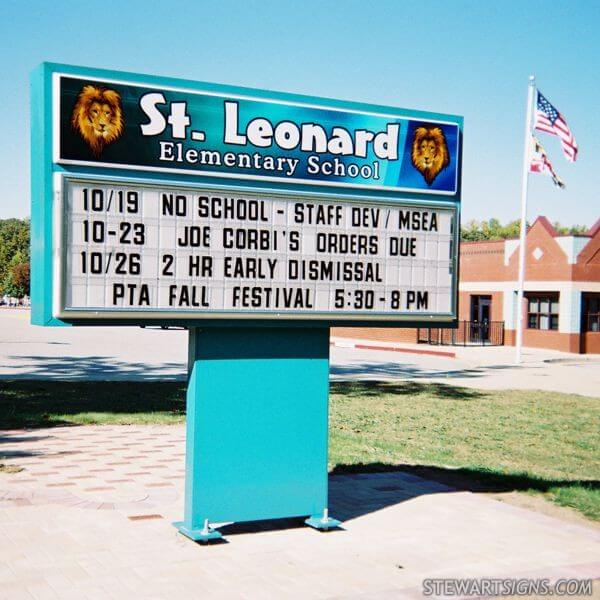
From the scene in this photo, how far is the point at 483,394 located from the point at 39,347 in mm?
20025

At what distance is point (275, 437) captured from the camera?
8734 mm

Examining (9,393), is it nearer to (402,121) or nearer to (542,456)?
(542,456)

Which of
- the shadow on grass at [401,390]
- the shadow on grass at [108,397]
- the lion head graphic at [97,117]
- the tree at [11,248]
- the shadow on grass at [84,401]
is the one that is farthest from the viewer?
the tree at [11,248]

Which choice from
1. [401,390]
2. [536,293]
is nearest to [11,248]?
[536,293]

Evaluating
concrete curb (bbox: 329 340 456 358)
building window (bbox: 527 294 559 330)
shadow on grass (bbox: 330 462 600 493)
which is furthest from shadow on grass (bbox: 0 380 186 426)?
building window (bbox: 527 294 559 330)

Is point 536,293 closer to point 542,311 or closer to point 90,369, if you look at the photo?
point 542,311

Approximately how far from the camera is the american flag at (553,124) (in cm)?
3102

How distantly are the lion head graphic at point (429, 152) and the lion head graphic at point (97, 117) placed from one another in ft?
10.6

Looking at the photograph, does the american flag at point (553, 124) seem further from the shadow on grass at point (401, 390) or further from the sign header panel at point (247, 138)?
the sign header panel at point (247, 138)

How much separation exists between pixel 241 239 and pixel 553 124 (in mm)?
25521

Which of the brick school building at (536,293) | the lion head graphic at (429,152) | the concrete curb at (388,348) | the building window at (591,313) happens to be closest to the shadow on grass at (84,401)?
the lion head graphic at (429,152)

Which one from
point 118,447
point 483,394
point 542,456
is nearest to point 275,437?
point 118,447

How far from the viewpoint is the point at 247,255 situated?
27.9ft

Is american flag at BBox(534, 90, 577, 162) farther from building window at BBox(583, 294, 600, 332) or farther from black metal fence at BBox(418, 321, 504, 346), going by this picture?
black metal fence at BBox(418, 321, 504, 346)
